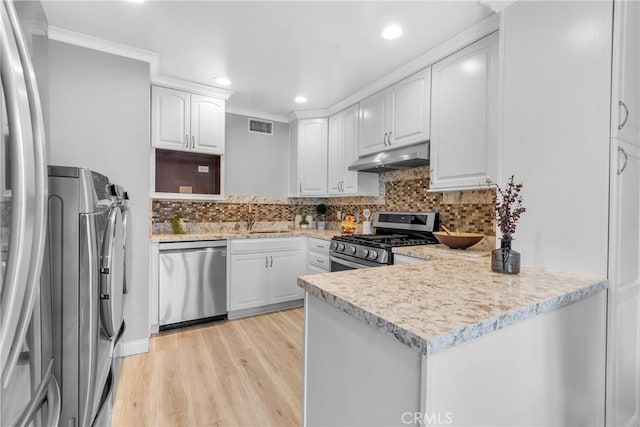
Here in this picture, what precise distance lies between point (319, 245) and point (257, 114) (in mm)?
1867

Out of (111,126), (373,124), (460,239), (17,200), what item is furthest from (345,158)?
(17,200)

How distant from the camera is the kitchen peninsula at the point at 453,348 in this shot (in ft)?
2.35

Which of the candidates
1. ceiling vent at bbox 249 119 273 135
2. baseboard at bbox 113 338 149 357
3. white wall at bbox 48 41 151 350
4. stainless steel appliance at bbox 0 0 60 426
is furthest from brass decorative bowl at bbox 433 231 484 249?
ceiling vent at bbox 249 119 273 135

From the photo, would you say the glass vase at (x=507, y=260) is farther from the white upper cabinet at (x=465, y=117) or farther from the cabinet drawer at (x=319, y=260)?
the cabinet drawer at (x=319, y=260)

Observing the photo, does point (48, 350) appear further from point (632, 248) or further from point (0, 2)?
point (632, 248)

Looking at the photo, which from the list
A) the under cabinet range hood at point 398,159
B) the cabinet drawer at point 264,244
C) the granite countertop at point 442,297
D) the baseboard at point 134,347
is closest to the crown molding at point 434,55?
the under cabinet range hood at point 398,159

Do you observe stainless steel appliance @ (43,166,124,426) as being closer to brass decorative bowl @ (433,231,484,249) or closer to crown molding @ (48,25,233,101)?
crown molding @ (48,25,233,101)

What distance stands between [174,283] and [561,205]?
293 cm

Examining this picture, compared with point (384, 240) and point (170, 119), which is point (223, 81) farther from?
point (384, 240)

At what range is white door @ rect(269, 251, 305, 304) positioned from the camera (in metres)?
3.39

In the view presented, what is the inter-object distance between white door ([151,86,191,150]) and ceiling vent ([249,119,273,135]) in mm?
948

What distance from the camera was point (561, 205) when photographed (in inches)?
54.9

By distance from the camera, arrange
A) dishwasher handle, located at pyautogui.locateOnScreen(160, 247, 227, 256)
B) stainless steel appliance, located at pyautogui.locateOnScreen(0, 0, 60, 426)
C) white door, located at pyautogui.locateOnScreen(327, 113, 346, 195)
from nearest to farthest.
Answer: stainless steel appliance, located at pyautogui.locateOnScreen(0, 0, 60, 426) → dishwasher handle, located at pyautogui.locateOnScreen(160, 247, 227, 256) → white door, located at pyautogui.locateOnScreen(327, 113, 346, 195)

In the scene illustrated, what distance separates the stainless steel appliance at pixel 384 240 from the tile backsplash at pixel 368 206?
0.42ft
